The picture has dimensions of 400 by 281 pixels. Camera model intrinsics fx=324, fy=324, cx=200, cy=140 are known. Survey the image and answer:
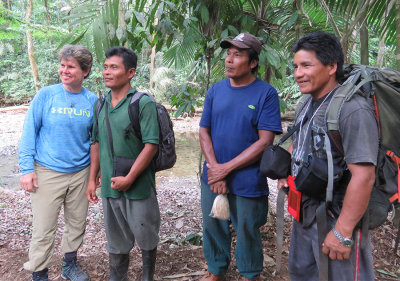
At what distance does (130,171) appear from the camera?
7.78ft

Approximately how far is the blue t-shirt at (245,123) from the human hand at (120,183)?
2.41 feet

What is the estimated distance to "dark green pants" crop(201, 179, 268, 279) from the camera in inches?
95.5

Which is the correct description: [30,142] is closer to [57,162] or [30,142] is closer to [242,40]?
[57,162]

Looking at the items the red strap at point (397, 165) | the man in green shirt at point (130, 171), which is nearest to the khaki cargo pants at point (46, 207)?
the man in green shirt at point (130, 171)

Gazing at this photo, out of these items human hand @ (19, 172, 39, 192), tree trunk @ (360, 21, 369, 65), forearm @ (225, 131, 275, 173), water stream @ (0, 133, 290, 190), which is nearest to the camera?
forearm @ (225, 131, 275, 173)

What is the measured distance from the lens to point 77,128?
262 cm

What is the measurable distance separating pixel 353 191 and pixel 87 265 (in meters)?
2.52

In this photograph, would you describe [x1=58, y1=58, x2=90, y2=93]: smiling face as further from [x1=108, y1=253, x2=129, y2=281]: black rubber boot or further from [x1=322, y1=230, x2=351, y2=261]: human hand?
[x1=322, y1=230, x2=351, y2=261]: human hand

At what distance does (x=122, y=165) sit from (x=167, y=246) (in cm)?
144

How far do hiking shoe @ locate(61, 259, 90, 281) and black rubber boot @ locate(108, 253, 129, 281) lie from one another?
0.29m

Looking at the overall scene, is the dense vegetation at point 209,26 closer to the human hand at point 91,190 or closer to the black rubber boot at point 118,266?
the human hand at point 91,190

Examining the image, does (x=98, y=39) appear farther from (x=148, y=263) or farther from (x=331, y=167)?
(x=331, y=167)

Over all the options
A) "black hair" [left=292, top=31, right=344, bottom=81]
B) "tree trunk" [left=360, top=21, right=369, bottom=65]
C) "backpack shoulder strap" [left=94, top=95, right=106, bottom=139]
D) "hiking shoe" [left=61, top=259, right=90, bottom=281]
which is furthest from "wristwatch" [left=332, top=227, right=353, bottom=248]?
"tree trunk" [left=360, top=21, right=369, bottom=65]

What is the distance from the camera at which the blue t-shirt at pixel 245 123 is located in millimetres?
2389
